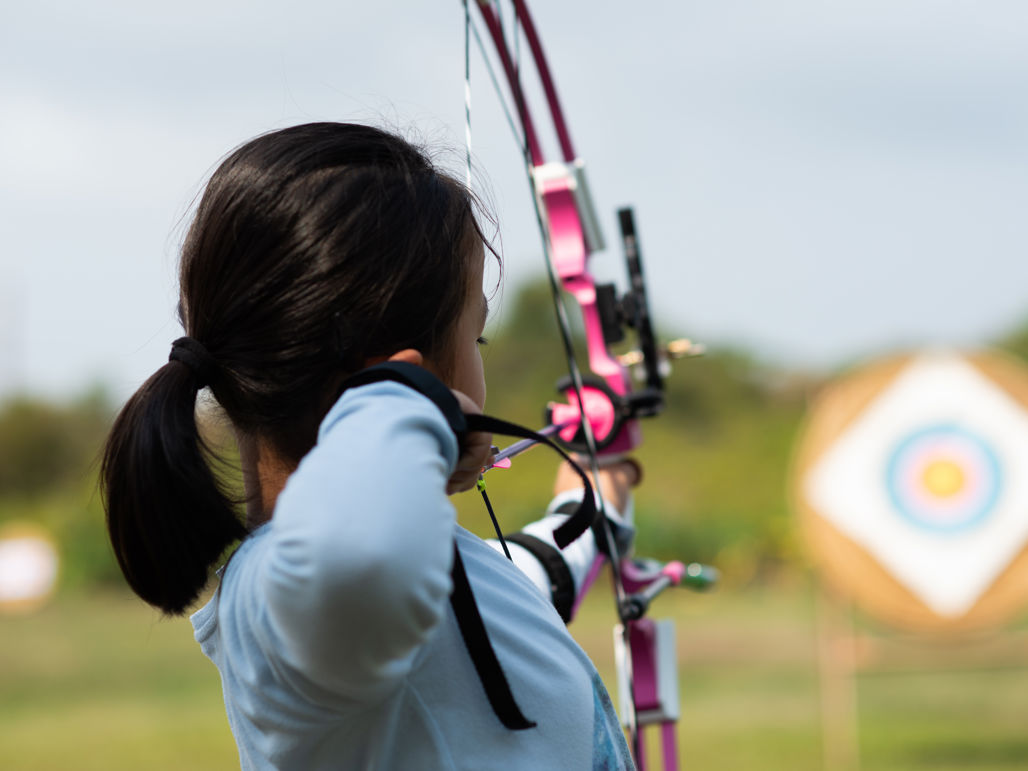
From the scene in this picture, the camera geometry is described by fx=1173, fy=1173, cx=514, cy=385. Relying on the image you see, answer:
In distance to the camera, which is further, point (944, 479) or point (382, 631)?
point (944, 479)

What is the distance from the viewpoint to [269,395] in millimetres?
642

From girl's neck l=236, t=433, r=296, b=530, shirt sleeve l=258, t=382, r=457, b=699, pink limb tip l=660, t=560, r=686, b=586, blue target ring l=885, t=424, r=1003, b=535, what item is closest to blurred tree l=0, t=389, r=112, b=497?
blue target ring l=885, t=424, r=1003, b=535

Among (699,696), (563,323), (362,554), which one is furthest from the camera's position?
(699,696)

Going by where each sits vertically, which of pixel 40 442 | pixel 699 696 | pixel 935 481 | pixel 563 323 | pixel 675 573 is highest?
pixel 563 323

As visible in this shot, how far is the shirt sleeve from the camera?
477 mm

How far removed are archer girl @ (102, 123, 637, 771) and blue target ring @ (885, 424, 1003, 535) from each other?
391 centimetres

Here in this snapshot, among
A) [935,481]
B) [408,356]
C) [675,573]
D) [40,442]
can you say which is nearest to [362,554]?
[408,356]

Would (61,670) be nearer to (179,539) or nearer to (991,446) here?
(991,446)

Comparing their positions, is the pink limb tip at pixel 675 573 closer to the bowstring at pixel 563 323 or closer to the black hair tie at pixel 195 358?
the bowstring at pixel 563 323

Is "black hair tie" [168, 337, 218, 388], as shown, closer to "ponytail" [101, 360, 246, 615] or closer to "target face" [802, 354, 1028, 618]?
"ponytail" [101, 360, 246, 615]

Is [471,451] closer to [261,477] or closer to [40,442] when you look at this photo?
[261,477]

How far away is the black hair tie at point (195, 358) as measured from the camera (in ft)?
2.14

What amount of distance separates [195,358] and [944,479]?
164 inches

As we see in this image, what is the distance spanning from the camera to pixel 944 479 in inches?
173
